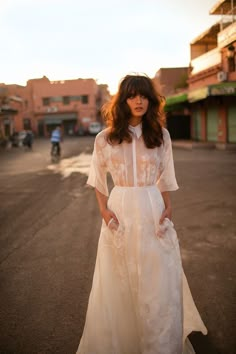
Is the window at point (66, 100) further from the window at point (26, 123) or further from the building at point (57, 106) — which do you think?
the window at point (26, 123)

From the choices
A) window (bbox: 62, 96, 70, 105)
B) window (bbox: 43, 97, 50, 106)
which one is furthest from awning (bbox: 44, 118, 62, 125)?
window (bbox: 62, 96, 70, 105)

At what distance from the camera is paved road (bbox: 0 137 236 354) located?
2.94 meters

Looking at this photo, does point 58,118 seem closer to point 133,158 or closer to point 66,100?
point 66,100

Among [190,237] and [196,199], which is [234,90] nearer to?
[196,199]

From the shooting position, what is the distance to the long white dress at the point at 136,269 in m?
2.22

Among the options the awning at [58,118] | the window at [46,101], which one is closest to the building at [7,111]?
the window at [46,101]

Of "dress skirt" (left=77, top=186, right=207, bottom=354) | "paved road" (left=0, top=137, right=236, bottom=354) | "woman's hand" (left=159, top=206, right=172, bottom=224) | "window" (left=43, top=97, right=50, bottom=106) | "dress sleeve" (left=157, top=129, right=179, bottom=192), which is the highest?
"window" (left=43, top=97, right=50, bottom=106)

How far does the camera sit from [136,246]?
2262 mm

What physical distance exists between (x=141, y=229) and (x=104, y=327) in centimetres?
70

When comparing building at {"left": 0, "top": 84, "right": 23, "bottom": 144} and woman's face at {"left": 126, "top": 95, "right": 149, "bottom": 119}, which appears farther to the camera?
building at {"left": 0, "top": 84, "right": 23, "bottom": 144}

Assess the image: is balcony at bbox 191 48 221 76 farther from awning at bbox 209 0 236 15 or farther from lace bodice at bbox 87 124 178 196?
lace bodice at bbox 87 124 178 196

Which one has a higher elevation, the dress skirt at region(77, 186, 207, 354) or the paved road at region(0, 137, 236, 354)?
the dress skirt at region(77, 186, 207, 354)

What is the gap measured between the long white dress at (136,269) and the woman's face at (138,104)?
110mm

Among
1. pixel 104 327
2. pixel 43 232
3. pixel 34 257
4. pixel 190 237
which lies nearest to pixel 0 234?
pixel 43 232
